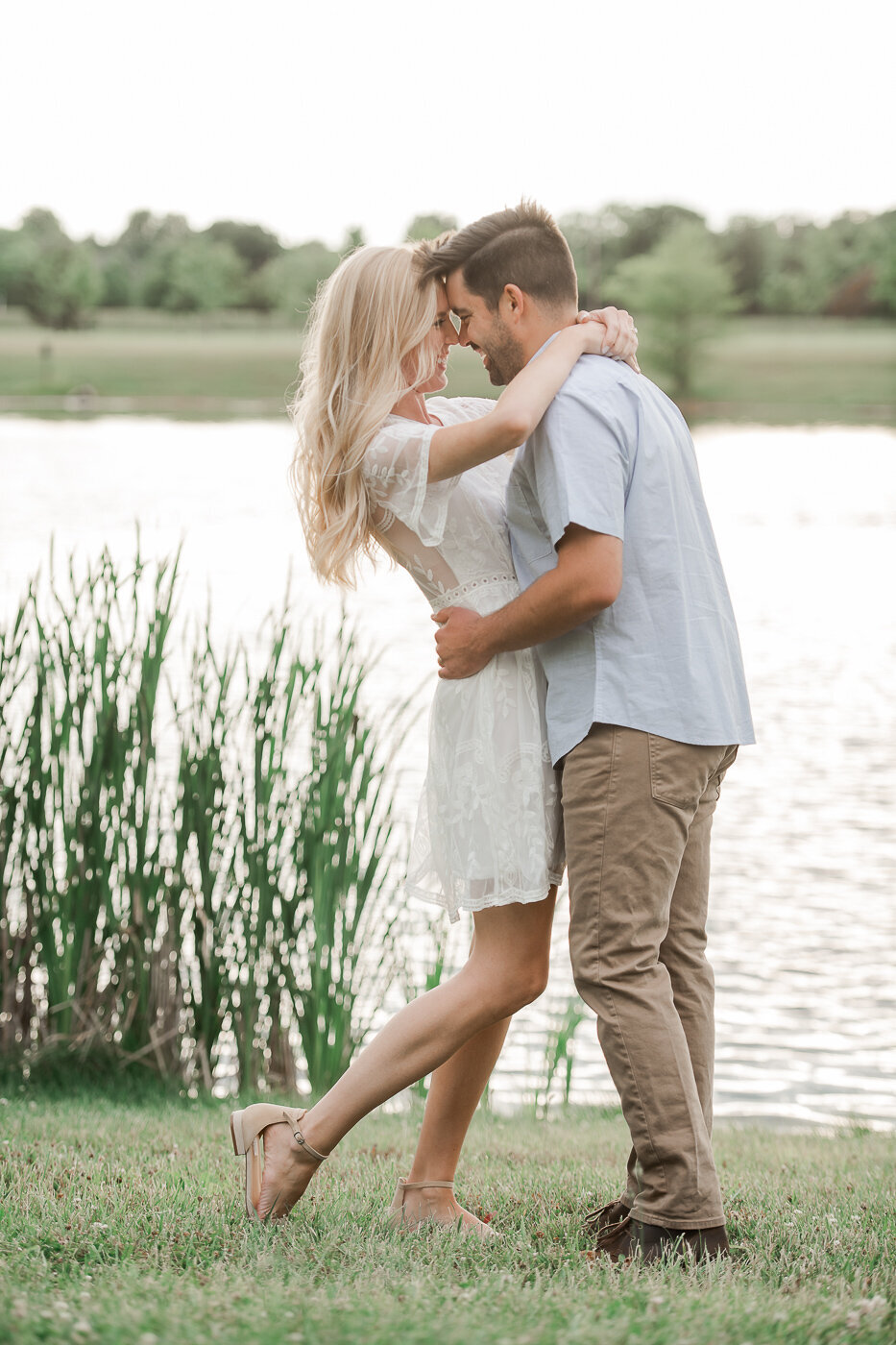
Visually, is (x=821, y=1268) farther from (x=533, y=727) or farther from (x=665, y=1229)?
(x=533, y=727)

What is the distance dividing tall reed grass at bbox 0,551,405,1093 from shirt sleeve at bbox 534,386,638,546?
189cm

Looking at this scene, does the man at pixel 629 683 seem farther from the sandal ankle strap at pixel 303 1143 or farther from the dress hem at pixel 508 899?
the sandal ankle strap at pixel 303 1143

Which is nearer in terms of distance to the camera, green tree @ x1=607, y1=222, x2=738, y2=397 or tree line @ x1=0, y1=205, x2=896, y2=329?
green tree @ x1=607, y1=222, x2=738, y2=397

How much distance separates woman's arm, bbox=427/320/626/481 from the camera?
8.06 ft

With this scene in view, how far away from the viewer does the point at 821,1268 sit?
246 centimetres

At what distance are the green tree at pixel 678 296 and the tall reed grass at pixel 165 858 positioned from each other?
5987 cm

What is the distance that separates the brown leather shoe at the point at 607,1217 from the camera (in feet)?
8.93

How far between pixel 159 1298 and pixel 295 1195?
66 cm

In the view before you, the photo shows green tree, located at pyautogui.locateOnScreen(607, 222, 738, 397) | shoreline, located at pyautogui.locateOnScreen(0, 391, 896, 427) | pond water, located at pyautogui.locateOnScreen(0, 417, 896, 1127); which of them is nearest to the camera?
pond water, located at pyautogui.locateOnScreen(0, 417, 896, 1127)

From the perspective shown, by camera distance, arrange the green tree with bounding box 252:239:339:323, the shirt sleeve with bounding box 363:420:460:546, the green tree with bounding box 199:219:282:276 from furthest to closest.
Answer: the green tree with bounding box 199:219:282:276 < the green tree with bounding box 252:239:339:323 < the shirt sleeve with bounding box 363:420:460:546

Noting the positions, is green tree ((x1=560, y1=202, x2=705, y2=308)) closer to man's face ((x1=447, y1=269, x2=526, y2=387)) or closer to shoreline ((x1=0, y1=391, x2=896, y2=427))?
shoreline ((x1=0, y1=391, x2=896, y2=427))

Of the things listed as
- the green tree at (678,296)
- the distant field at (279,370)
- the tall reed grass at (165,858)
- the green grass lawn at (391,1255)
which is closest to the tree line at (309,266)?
the distant field at (279,370)

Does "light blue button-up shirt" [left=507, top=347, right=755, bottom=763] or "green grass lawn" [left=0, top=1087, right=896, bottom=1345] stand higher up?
"light blue button-up shirt" [left=507, top=347, right=755, bottom=763]

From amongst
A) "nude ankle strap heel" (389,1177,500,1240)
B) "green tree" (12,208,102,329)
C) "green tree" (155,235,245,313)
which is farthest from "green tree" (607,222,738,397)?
"nude ankle strap heel" (389,1177,500,1240)
